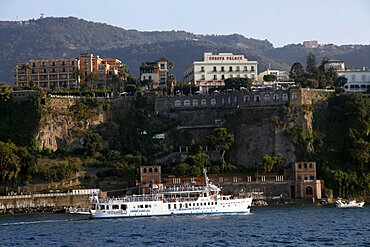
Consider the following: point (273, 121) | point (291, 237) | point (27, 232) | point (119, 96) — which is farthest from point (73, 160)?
point (291, 237)

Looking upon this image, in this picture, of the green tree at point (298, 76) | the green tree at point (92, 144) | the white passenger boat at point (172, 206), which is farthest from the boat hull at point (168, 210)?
the green tree at point (298, 76)

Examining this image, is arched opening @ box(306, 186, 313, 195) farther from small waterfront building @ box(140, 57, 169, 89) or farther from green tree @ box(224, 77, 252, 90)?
small waterfront building @ box(140, 57, 169, 89)

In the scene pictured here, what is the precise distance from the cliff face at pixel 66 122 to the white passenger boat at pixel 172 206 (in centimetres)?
3285

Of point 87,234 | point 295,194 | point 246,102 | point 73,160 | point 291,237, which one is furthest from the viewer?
point 246,102

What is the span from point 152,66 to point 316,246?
318ft

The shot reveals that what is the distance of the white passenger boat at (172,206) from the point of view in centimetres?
9612

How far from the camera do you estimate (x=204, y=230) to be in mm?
78750

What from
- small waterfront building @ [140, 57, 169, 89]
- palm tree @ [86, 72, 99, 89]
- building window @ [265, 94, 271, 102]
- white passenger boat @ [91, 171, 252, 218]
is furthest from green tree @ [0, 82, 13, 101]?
white passenger boat @ [91, 171, 252, 218]

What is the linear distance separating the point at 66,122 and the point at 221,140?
83.7ft

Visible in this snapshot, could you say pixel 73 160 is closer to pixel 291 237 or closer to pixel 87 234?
pixel 87 234

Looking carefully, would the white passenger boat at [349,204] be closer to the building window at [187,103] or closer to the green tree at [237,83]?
the building window at [187,103]

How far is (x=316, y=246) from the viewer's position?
215ft

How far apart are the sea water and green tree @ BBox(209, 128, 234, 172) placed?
20440 mm

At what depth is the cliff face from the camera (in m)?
128
